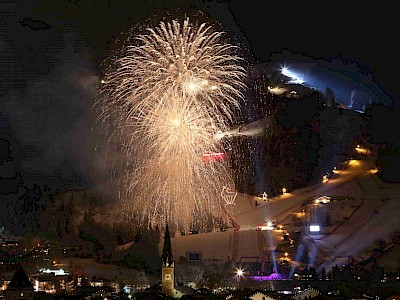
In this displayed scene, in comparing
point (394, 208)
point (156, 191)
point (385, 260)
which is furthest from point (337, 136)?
point (156, 191)

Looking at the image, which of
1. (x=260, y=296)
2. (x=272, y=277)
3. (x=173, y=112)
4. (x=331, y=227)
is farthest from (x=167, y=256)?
(x=331, y=227)

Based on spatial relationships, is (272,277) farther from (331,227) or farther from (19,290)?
(19,290)

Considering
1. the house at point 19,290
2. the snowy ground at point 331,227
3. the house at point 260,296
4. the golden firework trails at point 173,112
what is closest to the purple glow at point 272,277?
the snowy ground at point 331,227

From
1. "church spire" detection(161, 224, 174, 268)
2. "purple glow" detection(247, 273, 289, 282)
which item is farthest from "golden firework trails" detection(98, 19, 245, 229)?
"purple glow" detection(247, 273, 289, 282)

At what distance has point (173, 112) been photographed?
1124 inches

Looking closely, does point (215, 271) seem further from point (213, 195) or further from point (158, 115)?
point (158, 115)

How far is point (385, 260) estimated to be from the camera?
121 feet

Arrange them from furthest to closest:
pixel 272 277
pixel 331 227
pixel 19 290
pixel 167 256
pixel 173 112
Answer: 1. pixel 331 227
2. pixel 272 277
3. pixel 167 256
4. pixel 19 290
5. pixel 173 112

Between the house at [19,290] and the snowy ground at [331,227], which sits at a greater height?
the snowy ground at [331,227]

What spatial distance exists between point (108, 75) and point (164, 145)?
4.31 m

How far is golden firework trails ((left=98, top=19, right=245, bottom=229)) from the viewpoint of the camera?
27812 millimetres

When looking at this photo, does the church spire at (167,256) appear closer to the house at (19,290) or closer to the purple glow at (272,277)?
the purple glow at (272,277)

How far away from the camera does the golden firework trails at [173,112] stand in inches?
1095

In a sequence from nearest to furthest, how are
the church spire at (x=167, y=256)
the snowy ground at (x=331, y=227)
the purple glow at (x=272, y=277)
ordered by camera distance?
the church spire at (x=167, y=256)
the purple glow at (x=272, y=277)
the snowy ground at (x=331, y=227)
